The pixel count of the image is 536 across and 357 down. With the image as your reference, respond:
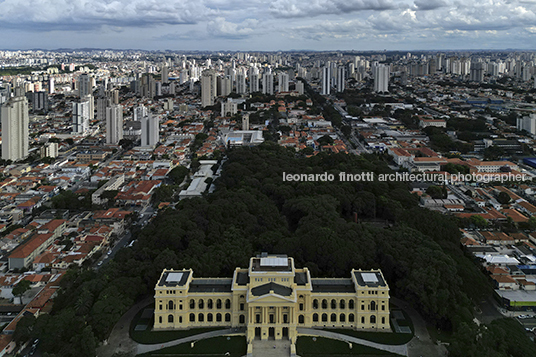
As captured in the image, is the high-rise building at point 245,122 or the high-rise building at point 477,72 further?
the high-rise building at point 477,72

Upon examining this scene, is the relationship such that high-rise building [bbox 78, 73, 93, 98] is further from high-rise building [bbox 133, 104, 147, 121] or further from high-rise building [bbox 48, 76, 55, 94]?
high-rise building [bbox 133, 104, 147, 121]

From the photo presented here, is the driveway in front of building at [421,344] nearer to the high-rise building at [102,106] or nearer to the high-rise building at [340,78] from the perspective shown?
the high-rise building at [102,106]

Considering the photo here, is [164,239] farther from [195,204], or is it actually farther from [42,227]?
[42,227]

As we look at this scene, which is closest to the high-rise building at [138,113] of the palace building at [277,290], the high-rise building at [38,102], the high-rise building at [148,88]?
the high-rise building at [38,102]

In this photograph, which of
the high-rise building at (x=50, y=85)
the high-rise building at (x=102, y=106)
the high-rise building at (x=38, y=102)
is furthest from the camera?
the high-rise building at (x=50, y=85)

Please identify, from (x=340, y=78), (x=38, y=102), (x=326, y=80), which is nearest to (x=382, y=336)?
(x=38, y=102)
